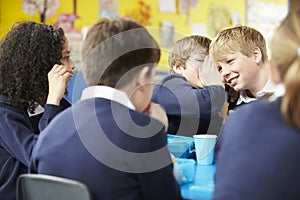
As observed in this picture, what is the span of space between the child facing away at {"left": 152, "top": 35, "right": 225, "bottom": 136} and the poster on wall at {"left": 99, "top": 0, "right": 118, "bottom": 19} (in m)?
1.43

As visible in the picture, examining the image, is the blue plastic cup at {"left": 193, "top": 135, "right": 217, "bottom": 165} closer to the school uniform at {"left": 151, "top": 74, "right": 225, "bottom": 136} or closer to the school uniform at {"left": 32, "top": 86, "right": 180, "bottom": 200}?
the school uniform at {"left": 32, "top": 86, "right": 180, "bottom": 200}

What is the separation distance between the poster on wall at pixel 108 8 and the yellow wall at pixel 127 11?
1.3 inches

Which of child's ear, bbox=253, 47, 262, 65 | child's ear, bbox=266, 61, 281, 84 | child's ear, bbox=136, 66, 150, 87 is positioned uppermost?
child's ear, bbox=266, 61, 281, 84

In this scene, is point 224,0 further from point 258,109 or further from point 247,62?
point 258,109

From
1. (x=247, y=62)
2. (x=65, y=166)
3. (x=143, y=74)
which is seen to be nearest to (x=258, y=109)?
(x=143, y=74)

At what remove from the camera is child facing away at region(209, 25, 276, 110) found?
177 cm

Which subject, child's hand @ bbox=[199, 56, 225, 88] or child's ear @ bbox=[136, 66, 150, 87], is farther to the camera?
child's hand @ bbox=[199, 56, 225, 88]

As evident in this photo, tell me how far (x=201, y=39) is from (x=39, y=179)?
3.82 ft

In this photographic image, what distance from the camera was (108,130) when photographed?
1.04 metres

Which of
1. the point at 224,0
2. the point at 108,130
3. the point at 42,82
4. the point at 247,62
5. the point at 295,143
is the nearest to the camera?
the point at 295,143

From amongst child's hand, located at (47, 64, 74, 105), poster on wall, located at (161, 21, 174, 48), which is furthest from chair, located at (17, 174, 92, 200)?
poster on wall, located at (161, 21, 174, 48)

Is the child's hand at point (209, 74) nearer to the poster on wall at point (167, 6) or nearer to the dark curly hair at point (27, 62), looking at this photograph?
the dark curly hair at point (27, 62)

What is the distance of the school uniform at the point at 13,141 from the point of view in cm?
140

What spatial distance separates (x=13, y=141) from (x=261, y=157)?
2.75 feet
